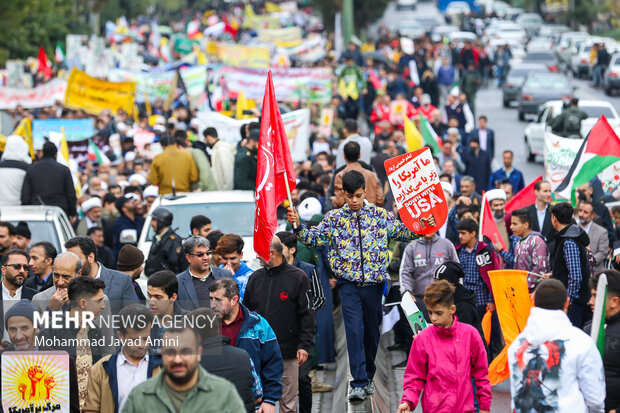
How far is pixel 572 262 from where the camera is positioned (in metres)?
10.2

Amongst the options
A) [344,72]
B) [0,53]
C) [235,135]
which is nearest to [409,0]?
[0,53]

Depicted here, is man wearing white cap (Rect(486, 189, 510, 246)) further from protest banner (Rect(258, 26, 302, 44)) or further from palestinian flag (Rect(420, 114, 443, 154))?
protest banner (Rect(258, 26, 302, 44))

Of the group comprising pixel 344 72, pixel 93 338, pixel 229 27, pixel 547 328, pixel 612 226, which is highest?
pixel 547 328

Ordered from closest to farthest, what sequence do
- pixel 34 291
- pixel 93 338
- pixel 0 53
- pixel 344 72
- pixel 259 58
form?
pixel 93 338
pixel 34 291
pixel 344 72
pixel 259 58
pixel 0 53

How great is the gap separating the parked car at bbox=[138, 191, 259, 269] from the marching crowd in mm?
120

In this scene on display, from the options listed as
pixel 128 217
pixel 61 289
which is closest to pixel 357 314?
pixel 61 289

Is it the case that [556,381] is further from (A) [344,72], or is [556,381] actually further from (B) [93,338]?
(A) [344,72]

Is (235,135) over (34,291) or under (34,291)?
under

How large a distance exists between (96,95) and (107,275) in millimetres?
18583

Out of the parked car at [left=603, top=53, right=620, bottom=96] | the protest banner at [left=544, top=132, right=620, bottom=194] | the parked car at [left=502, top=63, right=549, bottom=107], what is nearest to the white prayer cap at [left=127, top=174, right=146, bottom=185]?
the protest banner at [left=544, top=132, right=620, bottom=194]

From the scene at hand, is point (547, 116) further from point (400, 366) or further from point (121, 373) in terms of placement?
point (121, 373)

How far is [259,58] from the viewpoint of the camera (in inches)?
1371

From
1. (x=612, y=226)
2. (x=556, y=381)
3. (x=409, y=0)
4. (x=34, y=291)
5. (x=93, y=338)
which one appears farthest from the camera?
(x=409, y=0)

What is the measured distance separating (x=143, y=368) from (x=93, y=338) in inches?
32.8
